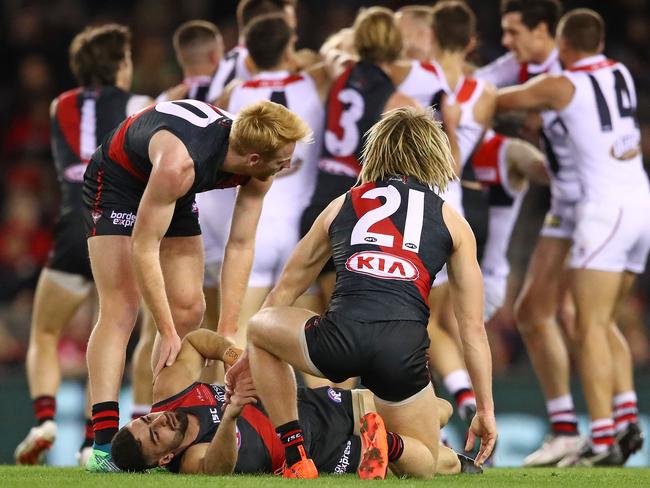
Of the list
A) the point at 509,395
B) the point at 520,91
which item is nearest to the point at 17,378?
the point at 509,395

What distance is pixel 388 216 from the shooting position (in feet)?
17.6

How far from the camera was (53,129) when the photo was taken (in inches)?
325

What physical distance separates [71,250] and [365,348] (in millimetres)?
3377

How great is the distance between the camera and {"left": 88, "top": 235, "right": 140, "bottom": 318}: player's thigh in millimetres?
6164

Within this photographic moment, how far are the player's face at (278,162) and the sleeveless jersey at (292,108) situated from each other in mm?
2396

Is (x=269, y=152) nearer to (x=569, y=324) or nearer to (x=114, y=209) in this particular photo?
(x=114, y=209)

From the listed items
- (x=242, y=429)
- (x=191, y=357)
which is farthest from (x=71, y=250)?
(x=242, y=429)

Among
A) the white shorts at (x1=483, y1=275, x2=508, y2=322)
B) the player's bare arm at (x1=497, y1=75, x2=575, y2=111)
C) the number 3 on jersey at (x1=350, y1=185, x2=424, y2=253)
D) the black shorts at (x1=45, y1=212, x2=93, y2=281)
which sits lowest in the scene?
the white shorts at (x1=483, y1=275, x2=508, y2=322)

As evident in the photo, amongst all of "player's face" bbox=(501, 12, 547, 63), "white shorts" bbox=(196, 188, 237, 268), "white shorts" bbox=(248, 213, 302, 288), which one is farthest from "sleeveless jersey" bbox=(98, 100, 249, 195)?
"player's face" bbox=(501, 12, 547, 63)

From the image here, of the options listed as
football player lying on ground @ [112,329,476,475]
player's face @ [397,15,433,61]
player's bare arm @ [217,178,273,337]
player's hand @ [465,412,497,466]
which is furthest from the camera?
player's face @ [397,15,433,61]

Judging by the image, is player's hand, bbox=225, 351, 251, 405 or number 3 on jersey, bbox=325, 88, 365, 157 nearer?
player's hand, bbox=225, 351, 251, 405

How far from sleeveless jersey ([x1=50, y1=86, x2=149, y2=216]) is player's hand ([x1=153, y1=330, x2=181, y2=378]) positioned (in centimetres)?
244

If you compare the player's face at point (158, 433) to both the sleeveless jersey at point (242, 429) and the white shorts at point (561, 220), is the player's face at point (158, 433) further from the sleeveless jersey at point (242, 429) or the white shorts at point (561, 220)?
the white shorts at point (561, 220)

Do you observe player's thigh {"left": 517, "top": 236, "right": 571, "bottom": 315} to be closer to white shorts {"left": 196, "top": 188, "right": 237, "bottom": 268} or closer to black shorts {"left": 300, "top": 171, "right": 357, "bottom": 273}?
black shorts {"left": 300, "top": 171, "right": 357, "bottom": 273}
